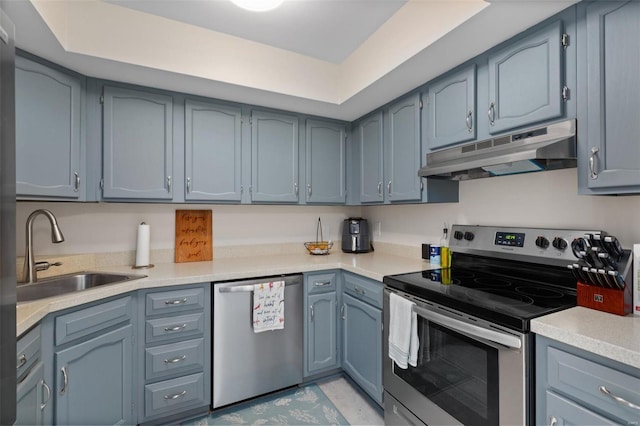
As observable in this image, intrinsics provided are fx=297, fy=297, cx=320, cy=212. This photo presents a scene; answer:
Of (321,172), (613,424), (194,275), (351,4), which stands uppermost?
(351,4)

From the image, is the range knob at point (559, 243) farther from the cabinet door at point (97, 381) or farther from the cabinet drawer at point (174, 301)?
the cabinet door at point (97, 381)

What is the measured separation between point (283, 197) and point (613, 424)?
2.12 meters

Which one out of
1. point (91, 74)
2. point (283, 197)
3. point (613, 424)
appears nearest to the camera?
point (613, 424)

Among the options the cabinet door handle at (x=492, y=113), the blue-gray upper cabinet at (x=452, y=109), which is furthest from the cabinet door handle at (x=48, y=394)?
the cabinet door handle at (x=492, y=113)

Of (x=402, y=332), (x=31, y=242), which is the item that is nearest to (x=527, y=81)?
(x=402, y=332)

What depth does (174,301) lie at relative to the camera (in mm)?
1777

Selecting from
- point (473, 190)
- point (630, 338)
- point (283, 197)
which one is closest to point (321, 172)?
point (283, 197)

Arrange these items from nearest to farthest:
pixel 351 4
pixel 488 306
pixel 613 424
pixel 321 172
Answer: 1. pixel 613 424
2. pixel 488 306
3. pixel 351 4
4. pixel 321 172

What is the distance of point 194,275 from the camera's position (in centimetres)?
184

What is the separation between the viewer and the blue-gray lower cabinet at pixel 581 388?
33.5 inches

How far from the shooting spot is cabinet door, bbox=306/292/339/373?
217 centimetres

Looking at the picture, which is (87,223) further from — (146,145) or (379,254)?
(379,254)

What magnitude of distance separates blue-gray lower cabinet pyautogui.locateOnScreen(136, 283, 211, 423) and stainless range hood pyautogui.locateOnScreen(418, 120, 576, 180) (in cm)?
165

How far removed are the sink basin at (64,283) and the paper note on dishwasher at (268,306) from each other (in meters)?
0.71
